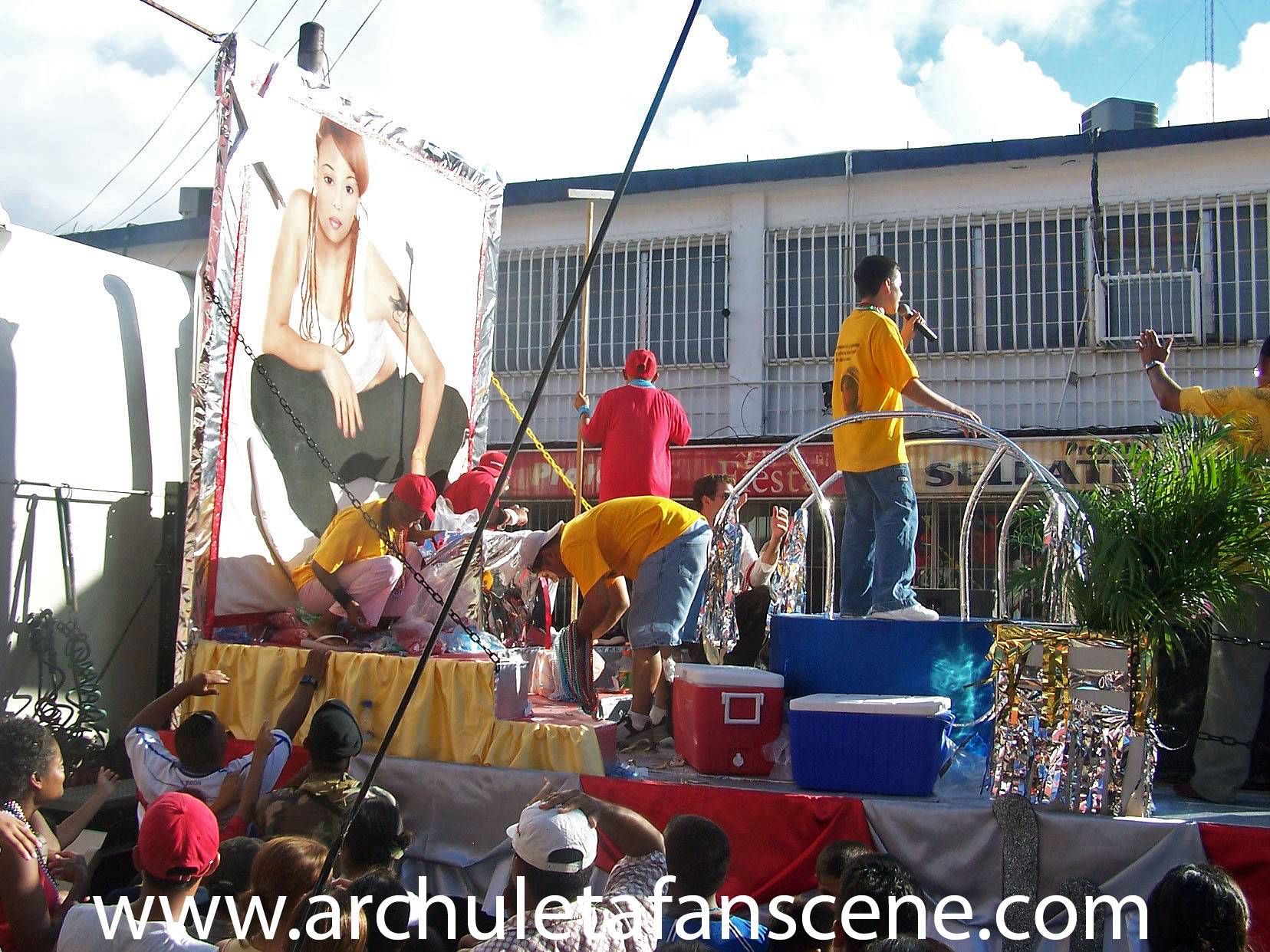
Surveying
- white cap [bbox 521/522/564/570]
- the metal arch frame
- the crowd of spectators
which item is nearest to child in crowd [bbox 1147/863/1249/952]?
the crowd of spectators

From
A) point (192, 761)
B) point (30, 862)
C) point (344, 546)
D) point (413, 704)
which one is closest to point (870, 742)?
point (413, 704)

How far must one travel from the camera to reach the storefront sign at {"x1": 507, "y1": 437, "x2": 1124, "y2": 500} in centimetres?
1129

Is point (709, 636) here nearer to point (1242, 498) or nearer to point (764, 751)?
point (764, 751)

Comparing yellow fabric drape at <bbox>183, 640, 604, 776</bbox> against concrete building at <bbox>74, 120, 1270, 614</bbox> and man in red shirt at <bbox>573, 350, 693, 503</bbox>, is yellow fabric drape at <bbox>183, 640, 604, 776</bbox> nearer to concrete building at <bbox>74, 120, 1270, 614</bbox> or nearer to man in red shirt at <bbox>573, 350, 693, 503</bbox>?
man in red shirt at <bbox>573, 350, 693, 503</bbox>

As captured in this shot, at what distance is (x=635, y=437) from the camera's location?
6684 millimetres

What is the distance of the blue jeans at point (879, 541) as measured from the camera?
4789 millimetres

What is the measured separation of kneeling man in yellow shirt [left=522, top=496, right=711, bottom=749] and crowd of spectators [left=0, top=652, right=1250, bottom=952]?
1258 mm

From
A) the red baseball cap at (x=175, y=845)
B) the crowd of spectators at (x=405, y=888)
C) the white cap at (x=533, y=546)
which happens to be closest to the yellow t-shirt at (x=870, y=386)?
the white cap at (x=533, y=546)

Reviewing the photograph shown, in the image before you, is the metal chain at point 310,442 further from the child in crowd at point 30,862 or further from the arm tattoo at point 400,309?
the child in crowd at point 30,862

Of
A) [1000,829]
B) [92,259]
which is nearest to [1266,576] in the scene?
[1000,829]

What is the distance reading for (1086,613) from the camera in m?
3.99

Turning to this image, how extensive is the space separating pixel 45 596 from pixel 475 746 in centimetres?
235

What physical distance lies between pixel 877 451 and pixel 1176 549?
138 cm

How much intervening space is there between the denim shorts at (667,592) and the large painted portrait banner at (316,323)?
80.2 inches
